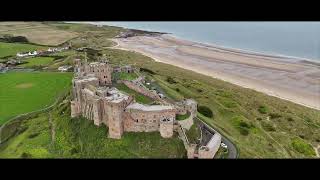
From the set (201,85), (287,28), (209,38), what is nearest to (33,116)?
(201,85)

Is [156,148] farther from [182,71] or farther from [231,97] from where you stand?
[182,71]

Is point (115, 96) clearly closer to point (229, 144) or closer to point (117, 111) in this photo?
point (117, 111)

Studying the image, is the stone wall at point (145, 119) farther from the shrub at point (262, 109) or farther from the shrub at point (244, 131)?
the shrub at point (262, 109)

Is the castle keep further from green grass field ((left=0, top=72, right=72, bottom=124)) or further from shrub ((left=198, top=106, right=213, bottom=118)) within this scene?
shrub ((left=198, top=106, right=213, bottom=118))

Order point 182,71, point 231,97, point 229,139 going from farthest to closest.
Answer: point 182,71
point 231,97
point 229,139

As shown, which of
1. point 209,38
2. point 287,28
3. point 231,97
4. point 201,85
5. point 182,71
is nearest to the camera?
point 231,97

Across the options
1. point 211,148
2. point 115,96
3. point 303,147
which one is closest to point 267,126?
point 303,147
